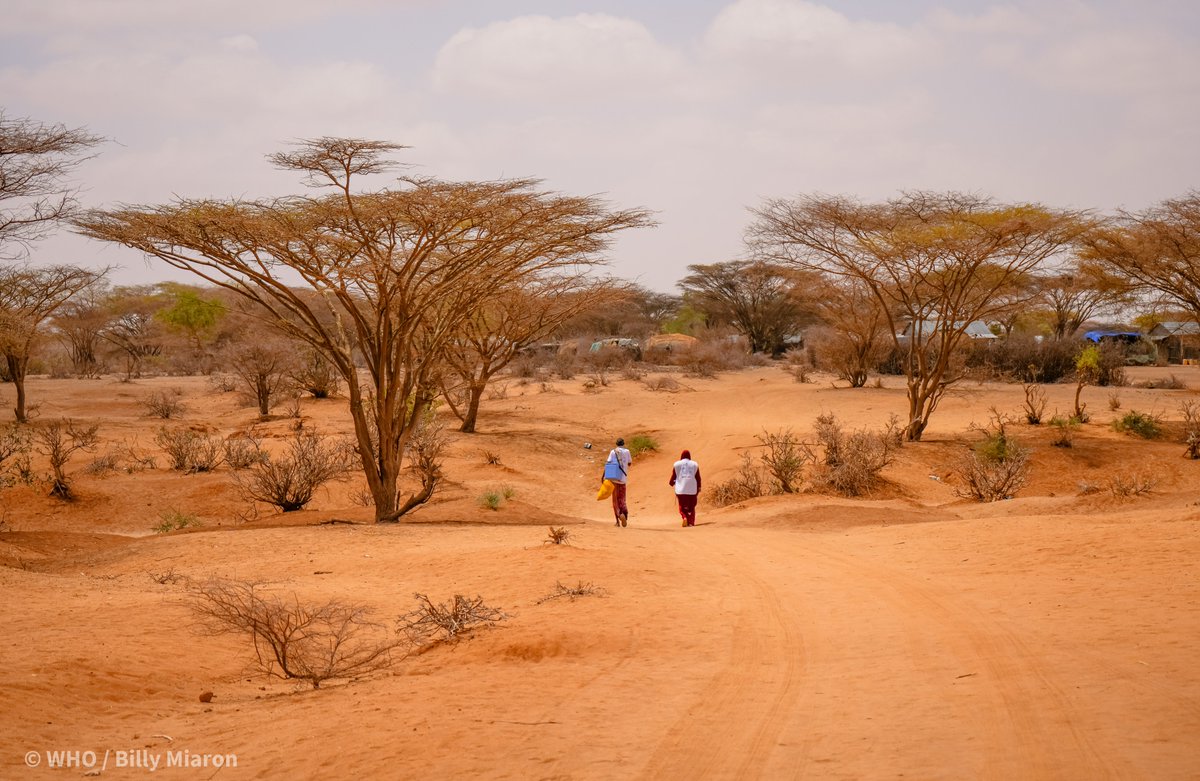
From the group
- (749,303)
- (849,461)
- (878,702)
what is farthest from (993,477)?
(749,303)

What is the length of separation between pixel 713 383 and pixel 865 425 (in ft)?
47.5

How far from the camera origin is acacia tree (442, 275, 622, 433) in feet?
91.0

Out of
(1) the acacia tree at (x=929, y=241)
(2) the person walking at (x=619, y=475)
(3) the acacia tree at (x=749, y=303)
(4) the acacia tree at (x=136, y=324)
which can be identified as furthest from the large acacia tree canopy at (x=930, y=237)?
(4) the acacia tree at (x=136, y=324)

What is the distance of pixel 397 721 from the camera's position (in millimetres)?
5805

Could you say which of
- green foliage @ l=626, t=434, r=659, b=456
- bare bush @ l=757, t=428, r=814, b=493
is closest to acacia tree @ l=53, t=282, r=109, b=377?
green foliage @ l=626, t=434, r=659, b=456

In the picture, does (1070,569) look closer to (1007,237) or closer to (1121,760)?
(1121,760)

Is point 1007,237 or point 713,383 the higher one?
point 1007,237

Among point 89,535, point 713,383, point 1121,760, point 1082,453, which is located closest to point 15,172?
point 89,535

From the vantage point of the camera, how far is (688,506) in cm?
1659

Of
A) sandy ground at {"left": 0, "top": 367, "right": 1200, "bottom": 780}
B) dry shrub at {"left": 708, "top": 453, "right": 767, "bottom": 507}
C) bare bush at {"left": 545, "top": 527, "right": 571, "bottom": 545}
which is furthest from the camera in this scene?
dry shrub at {"left": 708, "top": 453, "right": 767, "bottom": 507}

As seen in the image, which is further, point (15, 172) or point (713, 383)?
point (713, 383)

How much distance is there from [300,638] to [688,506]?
33.3ft

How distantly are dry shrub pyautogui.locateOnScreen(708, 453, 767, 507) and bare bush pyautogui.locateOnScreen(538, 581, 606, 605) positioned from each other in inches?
409

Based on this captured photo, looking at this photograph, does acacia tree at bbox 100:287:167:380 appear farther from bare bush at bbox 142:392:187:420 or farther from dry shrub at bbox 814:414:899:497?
dry shrub at bbox 814:414:899:497
